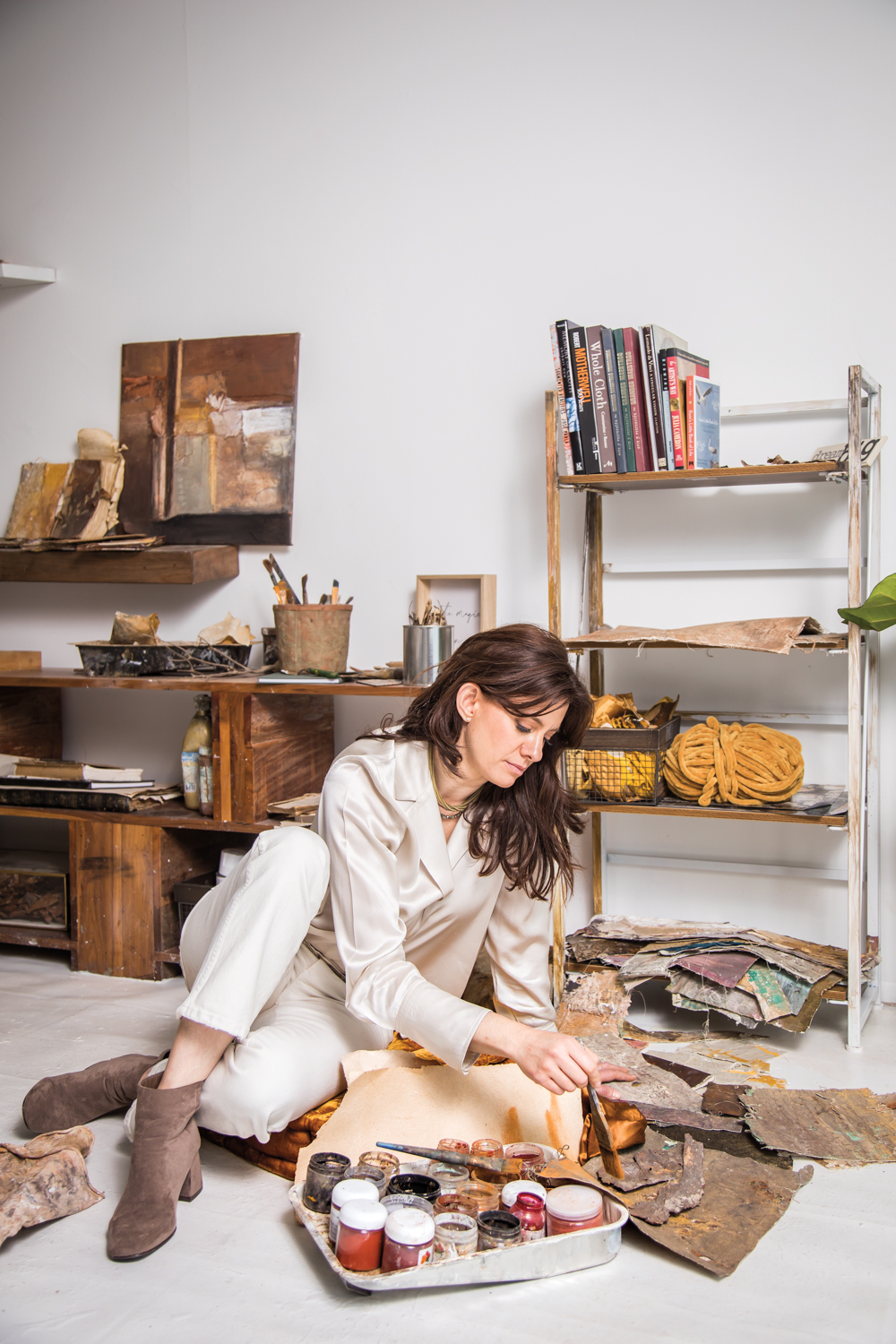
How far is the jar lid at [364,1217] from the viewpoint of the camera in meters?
1.47

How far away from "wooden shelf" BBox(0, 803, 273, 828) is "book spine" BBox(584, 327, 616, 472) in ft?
4.24

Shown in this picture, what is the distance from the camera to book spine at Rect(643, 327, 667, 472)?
8.16 ft

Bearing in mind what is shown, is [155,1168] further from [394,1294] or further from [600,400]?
[600,400]

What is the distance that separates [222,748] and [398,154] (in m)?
1.78

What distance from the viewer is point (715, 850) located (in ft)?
9.51

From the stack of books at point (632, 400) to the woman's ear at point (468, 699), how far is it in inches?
37.3

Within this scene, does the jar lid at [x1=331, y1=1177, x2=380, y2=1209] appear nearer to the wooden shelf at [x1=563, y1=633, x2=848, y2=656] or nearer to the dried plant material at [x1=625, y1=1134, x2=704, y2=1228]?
the dried plant material at [x1=625, y1=1134, x2=704, y2=1228]

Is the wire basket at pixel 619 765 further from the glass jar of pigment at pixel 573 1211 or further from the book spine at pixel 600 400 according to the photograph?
the glass jar of pigment at pixel 573 1211

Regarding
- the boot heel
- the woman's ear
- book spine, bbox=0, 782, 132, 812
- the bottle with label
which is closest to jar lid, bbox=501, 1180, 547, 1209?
the boot heel

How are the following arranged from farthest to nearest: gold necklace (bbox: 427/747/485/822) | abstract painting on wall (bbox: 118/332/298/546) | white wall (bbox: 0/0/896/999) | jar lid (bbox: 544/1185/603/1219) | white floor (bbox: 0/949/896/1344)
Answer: abstract painting on wall (bbox: 118/332/298/546)
white wall (bbox: 0/0/896/999)
gold necklace (bbox: 427/747/485/822)
jar lid (bbox: 544/1185/603/1219)
white floor (bbox: 0/949/896/1344)

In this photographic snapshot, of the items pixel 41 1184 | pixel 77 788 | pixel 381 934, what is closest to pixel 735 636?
pixel 381 934

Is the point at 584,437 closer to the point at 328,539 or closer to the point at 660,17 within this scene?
the point at 328,539

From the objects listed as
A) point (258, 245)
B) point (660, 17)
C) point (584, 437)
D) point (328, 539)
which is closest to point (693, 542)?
point (584, 437)

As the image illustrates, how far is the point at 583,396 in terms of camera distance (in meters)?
2.56
